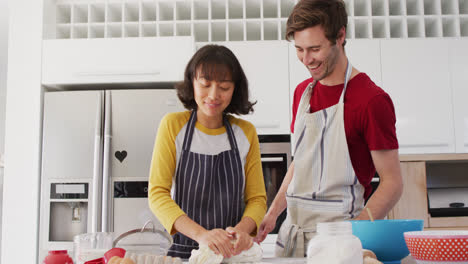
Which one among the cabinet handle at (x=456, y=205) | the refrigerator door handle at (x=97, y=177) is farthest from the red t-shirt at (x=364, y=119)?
the cabinet handle at (x=456, y=205)

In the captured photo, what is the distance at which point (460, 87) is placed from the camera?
2.53 m

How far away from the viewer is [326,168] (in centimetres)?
121

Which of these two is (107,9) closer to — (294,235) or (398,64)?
(398,64)

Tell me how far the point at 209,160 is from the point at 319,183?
310 mm

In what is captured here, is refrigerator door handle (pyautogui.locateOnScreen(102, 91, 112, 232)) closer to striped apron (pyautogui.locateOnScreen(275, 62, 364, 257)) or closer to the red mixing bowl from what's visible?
striped apron (pyautogui.locateOnScreen(275, 62, 364, 257))

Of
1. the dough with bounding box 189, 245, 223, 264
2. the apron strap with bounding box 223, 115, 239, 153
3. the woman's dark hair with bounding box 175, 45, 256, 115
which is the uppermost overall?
the woman's dark hair with bounding box 175, 45, 256, 115

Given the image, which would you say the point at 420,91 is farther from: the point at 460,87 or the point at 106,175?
the point at 106,175

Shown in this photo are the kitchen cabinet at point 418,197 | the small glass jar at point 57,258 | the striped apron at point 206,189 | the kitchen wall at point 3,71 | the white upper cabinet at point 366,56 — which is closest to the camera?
the small glass jar at point 57,258

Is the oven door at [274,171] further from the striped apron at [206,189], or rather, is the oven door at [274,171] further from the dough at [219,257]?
the dough at [219,257]

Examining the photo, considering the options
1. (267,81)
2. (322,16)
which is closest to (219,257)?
(322,16)

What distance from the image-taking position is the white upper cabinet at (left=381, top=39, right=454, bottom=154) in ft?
8.11

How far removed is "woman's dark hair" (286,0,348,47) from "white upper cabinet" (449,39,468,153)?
5.38 feet

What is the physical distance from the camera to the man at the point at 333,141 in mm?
1138

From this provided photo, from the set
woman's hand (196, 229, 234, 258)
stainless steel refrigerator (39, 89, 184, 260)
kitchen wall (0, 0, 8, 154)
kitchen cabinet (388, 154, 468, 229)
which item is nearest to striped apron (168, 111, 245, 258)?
woman's hand (196, 229, 234, 258)
